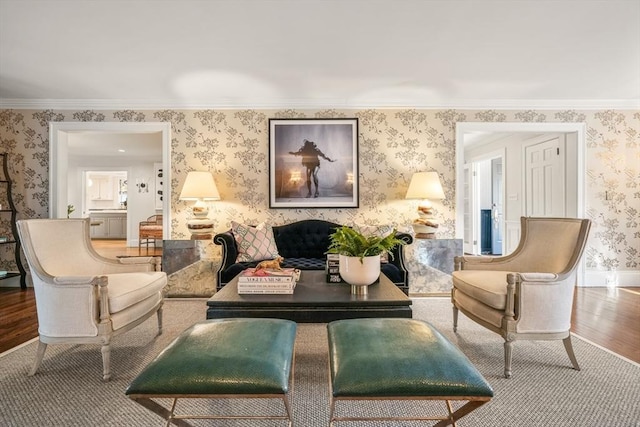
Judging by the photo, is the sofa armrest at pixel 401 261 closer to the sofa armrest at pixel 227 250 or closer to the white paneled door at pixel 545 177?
the sofa armrest at pixel 227 250

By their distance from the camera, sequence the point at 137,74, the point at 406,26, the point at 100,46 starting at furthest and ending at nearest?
the point at 137,74 → the point at 100,46 → the point at 406,26

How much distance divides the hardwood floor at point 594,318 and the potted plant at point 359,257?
5.81 ft

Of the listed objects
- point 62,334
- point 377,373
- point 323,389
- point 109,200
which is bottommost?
point 323,389

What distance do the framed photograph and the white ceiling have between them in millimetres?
341

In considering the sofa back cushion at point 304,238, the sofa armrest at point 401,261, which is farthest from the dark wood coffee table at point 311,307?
the sofa back cushion at point 304,238

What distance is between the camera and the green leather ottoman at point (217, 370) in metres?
1.01

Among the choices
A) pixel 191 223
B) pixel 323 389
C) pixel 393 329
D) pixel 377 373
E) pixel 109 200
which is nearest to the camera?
pixel 377 373

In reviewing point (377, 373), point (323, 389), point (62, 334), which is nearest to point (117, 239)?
point (62, 334)

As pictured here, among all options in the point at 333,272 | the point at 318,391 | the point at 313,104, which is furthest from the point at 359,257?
the point at 313,104

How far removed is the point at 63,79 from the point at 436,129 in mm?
4252

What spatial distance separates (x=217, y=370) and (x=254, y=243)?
88.6 inches

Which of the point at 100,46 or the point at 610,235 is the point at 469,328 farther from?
the point at 100,46

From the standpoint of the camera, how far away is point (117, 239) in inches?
364

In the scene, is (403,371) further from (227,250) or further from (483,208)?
(483,208)
